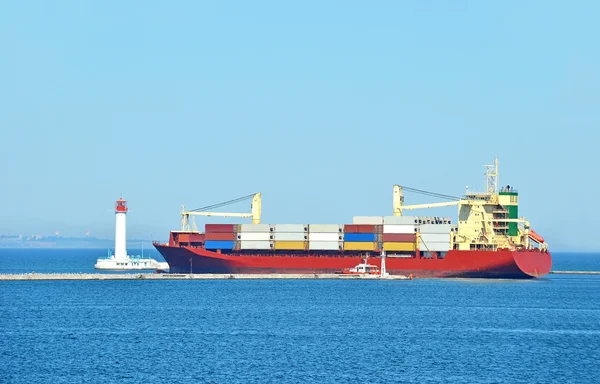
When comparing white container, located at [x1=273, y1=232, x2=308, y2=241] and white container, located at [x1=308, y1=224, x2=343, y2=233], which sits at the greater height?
white container, located at [x1=308, y1=224, x2=343, y2=233]

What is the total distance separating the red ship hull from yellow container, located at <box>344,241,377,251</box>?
0.91 meters

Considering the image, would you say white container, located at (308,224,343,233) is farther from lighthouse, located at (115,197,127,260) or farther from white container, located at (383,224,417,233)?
lighthouse, located at (115,197,127,260)

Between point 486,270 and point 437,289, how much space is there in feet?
38.0

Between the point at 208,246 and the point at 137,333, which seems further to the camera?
the point at 208,246

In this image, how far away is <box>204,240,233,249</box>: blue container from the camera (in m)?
92.9

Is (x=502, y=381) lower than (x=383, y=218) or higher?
lower

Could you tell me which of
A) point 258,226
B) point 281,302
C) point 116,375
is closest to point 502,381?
point 116,375

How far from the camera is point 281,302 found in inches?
2542

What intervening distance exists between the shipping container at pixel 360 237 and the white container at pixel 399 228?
50.1 inches

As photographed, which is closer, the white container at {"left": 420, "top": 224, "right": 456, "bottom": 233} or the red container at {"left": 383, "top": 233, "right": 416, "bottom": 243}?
the white container at {"left": 420, "top": 224, "right": 456, "bottom": 233}

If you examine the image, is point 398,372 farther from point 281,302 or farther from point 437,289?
point 437,289

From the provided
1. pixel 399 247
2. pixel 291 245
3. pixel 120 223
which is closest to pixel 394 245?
pixel 399 247

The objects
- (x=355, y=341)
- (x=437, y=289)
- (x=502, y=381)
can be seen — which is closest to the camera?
(x=502, y=381)

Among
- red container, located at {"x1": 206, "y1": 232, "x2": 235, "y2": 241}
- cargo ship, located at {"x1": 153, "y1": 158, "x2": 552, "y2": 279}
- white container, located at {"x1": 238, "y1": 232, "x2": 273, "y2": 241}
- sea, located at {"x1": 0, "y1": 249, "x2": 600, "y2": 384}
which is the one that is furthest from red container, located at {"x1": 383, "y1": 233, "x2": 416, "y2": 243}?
red container, located at {"x1": 206, "y1": 232, "x2": 235, "y2": 241}
